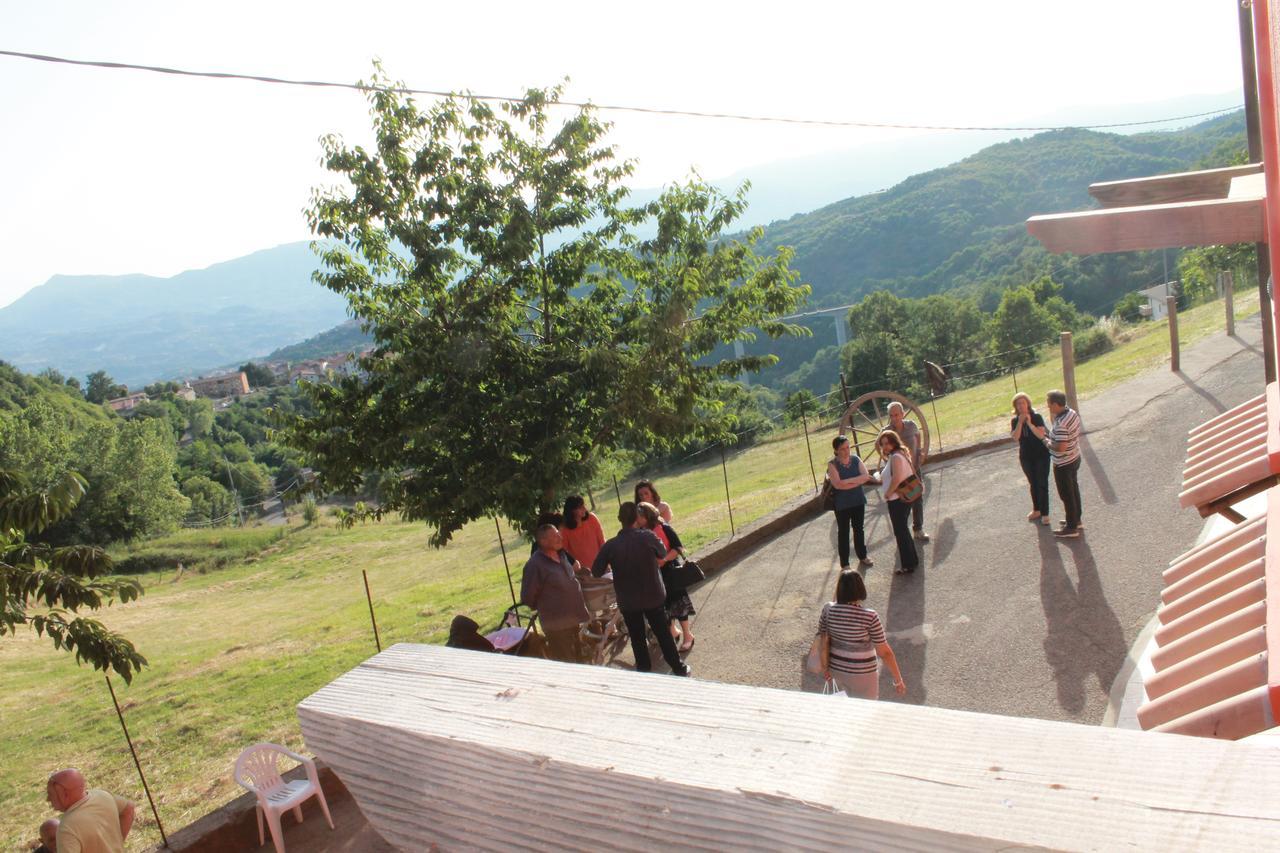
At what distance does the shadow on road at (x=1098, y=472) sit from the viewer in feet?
35.2

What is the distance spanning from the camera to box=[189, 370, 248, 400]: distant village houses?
18725cm

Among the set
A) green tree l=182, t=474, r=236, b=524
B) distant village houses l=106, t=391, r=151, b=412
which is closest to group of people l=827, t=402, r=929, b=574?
green tree l=182, t=474, r=236, b=524

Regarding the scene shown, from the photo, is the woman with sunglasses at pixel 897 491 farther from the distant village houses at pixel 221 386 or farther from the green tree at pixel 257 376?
the distant village houses at pixel 221 386

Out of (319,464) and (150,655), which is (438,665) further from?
(150,655)

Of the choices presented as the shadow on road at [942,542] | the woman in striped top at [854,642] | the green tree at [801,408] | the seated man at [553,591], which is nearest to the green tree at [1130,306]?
the green tree at [801,408]

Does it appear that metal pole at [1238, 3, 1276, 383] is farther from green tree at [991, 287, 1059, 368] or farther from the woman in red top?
green tree at [991, 287, 1059, 368]

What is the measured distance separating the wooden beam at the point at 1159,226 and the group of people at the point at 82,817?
5.16 metres

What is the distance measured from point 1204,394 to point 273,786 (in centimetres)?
1444

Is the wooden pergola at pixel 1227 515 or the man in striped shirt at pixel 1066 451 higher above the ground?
the wooden pergola at pixel 1227 515

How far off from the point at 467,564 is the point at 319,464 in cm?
1831

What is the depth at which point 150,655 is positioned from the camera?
71.5 ft

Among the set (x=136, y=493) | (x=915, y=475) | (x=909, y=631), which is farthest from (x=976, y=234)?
(x=909, y=631)

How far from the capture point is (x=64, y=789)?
16.3 ft

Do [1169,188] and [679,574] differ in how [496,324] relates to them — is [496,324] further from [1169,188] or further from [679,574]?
[1169,188]
